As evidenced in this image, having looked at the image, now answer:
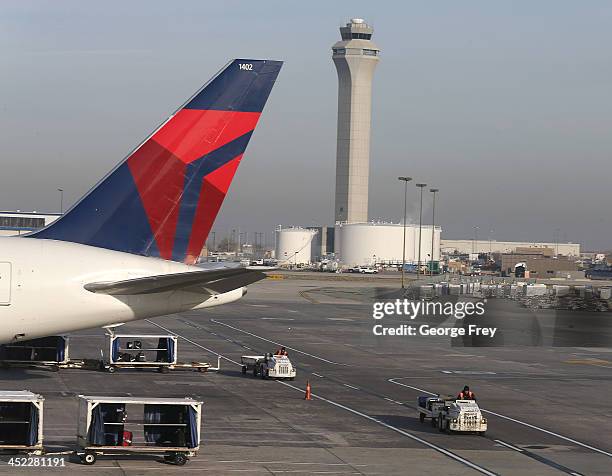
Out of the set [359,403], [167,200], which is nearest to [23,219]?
[359,403]

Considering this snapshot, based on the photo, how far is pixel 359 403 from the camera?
40.3m

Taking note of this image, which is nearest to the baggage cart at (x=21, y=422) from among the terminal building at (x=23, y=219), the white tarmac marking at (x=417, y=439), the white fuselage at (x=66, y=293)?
the white fuselage at (x=66, y=293)

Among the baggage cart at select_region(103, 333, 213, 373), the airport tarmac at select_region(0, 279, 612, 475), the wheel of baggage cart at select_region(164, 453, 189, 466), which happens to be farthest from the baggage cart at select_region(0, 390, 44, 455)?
the baggage cart at select_region(103, 333, 213, 373)

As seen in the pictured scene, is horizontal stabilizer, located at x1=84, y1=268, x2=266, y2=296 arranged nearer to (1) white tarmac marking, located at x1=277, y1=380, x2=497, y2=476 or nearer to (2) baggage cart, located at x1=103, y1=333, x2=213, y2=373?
(1) white tarmac marking, located at x1=277, y1=380, x2=497, y2=476

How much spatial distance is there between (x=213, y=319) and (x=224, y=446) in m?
55.2

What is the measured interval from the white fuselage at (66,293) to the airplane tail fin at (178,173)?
0.72 m

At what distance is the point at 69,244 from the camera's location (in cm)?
2980

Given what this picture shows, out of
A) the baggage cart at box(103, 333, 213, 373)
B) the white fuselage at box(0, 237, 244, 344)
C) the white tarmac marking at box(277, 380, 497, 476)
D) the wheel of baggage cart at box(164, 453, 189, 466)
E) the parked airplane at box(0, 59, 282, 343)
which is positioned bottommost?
the white tarmac marking at box(277, 380, 497, 476)

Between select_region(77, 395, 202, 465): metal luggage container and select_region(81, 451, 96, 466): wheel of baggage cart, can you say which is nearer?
select_region(81, 451, 96, 466): wheel of baggage cart

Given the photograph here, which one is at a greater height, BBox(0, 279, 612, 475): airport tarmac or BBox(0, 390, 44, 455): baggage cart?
BBox(0, 390, 44, 455): baggage cart

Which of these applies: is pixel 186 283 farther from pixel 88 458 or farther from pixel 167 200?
pixel 88 458

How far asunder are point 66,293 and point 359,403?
1495 cm

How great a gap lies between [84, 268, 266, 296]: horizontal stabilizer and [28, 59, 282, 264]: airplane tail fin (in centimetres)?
149

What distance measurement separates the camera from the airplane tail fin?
30094mm
